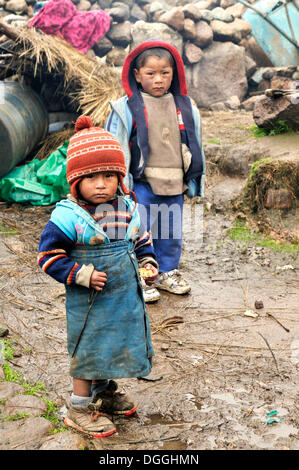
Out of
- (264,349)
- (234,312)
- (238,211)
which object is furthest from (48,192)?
(264,349)

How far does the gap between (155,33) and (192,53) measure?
31.5 inches

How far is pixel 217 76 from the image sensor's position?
9.75 meters

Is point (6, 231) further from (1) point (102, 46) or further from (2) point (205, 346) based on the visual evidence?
(1) point (102, 46)

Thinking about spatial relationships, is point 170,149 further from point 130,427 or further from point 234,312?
point 130,427

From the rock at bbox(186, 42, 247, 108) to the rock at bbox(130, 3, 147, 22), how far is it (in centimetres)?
171

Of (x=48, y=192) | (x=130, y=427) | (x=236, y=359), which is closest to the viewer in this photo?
(x=130, y=427)

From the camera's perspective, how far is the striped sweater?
1985mm

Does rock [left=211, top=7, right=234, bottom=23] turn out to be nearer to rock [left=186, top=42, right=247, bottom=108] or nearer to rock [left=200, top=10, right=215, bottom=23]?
rock [left=200, top=10, right=215, bottom=23]

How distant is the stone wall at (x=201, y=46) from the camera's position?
9.61 metres

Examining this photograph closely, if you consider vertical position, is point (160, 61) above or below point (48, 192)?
above

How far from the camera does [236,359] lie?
287 centimetres

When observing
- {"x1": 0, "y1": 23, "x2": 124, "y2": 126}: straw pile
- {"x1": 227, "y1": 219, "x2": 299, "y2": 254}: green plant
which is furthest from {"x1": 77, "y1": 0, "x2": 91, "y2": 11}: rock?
{"x1": 227, "y1": 219, "x2": 299, "y2": 254}: green plant

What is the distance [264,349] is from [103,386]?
1.13m

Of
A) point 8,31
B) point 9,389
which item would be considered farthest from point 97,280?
point 8,31
